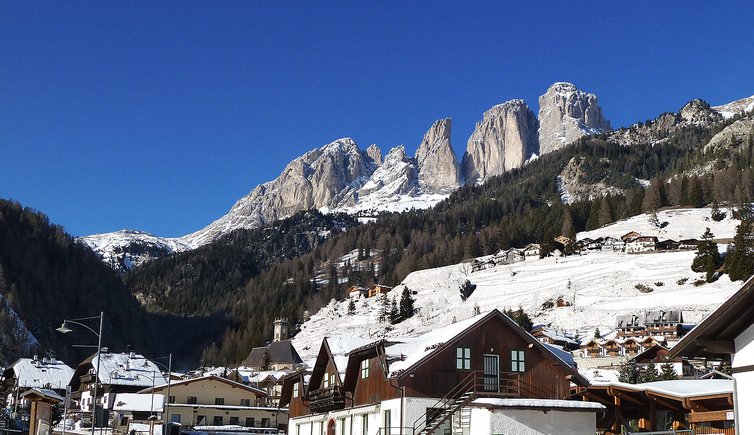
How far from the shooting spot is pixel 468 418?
38.0 m

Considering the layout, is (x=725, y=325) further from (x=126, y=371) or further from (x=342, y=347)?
(x=126, y=371)

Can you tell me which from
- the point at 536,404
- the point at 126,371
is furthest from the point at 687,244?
the point at 536,404

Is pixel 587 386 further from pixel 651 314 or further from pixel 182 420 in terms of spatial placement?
pixel 651 314

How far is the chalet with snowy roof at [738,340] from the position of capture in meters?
13.9

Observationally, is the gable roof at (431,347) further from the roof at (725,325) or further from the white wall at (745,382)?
the white wall at (745,382)

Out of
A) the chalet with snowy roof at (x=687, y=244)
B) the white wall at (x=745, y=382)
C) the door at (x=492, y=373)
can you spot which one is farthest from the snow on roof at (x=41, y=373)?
the chalet with snowy roof at (x=687, y=244)

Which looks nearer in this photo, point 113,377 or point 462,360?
point 462,360

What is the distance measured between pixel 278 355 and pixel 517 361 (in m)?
130

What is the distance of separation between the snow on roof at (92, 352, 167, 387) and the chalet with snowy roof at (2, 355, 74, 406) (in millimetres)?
7209

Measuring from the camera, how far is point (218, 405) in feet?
300

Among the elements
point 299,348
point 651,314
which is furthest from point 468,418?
point 299,348

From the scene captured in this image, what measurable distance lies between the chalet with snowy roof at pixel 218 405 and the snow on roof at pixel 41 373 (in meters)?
23.3

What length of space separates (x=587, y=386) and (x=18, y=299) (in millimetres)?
167135

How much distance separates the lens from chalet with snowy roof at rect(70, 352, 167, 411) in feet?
333
